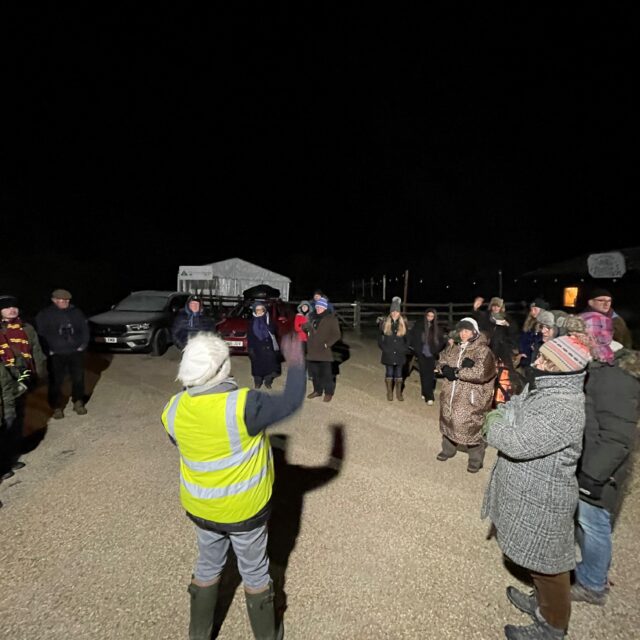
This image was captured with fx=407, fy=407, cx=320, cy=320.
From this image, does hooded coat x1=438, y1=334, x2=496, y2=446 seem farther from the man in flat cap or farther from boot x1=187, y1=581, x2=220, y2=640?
the man in flat cap

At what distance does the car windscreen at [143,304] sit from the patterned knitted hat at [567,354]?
10409 millimetres

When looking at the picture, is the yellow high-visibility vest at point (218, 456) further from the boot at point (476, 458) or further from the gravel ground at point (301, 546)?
the boot at point (476, 458)

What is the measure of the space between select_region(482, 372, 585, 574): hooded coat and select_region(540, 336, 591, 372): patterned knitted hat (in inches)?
1.9

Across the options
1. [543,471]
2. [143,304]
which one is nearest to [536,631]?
[543,471]

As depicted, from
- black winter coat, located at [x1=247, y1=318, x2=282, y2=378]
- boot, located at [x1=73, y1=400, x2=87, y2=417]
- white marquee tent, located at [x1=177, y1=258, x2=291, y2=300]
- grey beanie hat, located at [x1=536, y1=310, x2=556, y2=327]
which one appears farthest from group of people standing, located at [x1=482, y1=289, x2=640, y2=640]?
white marquee tent, located at [x1=177, y1=258, x2=291, y2=300]

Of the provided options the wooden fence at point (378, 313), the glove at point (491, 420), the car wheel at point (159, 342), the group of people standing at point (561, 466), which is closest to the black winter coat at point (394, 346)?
the group of people standing at point (561, 466)

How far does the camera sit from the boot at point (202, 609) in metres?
2.22

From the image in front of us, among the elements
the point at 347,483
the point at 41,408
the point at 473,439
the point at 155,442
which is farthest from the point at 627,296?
the point at 41,408

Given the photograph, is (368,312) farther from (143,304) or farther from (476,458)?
(476,458)

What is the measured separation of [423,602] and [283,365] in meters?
7.26

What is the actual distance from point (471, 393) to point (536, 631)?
242 centimetres

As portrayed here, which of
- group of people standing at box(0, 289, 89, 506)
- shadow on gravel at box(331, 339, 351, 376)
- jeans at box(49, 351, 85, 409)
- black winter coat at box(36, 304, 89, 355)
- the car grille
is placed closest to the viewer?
group of people standing at box(0, 289, 89, 506)

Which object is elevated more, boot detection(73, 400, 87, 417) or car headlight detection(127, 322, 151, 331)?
car headlight detection(127, 322, 151, 331)

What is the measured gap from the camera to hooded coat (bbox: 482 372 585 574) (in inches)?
83.0
